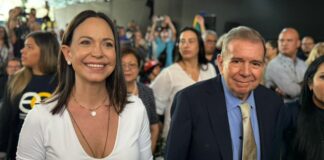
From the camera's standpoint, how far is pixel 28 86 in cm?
266

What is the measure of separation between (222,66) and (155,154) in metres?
1.79

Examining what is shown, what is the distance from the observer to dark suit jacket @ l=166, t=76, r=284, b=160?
5.82 ft

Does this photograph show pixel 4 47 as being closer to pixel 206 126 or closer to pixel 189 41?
pixel 189 41

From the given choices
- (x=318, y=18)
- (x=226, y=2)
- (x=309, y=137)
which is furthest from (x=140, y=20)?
(x=309, y=137)

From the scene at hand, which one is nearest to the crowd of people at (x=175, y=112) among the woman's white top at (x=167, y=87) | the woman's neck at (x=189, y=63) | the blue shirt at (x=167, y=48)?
the woman's white top at (x=167, y=87)

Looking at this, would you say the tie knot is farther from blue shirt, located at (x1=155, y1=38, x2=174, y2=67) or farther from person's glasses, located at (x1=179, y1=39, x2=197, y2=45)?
blue shirt, located at (x1=155, y1=38, x2=174, y2=67)

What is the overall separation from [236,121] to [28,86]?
Result: 153 centimetres

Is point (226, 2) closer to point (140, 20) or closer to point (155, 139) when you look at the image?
point (140, 20)

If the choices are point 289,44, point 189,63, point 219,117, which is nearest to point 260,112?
point 219,117

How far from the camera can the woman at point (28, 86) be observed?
2.53 metres

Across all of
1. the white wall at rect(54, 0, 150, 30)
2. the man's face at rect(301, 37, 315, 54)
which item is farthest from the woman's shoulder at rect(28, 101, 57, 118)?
the man's face at rect(301, 37, 315, 54)

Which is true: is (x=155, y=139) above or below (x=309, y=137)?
below

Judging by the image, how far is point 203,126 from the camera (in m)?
1.80

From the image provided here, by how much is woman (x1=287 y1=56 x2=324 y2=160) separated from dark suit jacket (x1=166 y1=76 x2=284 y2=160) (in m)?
0.26
